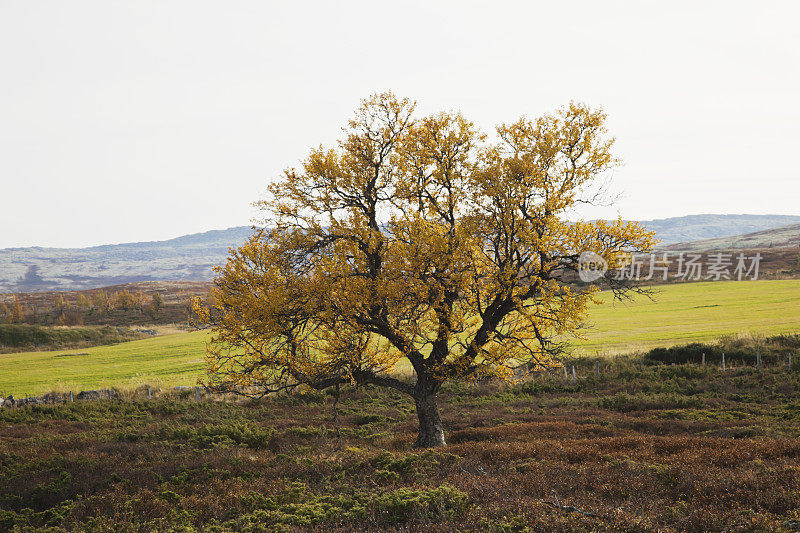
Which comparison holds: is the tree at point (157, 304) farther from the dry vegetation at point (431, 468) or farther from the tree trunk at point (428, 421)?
the tree trunk at point (428, 421)

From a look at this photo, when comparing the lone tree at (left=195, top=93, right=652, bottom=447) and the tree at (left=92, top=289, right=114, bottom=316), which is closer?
the lone tree at (left=195, top=93, right=652, bottom=447)

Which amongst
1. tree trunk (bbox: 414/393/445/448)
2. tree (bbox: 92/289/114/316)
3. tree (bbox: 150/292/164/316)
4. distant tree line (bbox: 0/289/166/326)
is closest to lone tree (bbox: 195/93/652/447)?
tree trunk (bbox: 414/393/445/448)

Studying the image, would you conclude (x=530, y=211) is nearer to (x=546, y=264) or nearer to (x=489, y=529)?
(x=546, y=264)

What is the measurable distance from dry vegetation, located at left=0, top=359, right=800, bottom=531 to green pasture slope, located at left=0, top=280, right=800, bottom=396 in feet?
49.9

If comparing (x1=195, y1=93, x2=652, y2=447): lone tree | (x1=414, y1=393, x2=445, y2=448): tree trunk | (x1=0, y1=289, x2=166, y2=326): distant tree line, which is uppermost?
(x1=195, y1=93, x2=652, y2=447): lone tree

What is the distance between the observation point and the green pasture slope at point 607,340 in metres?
48.5

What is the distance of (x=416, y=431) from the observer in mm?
24406

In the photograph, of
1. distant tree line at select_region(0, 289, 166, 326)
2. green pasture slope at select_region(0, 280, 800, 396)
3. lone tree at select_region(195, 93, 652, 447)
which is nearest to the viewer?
lone tree at select_region(195, 93, 652, 447)

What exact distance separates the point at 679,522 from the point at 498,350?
10.8 metres

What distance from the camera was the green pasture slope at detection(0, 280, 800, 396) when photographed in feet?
159

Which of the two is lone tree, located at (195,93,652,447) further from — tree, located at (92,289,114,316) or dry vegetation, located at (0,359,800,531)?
tree, located at (92,289,114,316)

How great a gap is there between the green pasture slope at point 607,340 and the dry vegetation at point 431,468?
15.2 metres

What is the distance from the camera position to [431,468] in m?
14.2

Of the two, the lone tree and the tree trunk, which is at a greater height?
the lone tree
